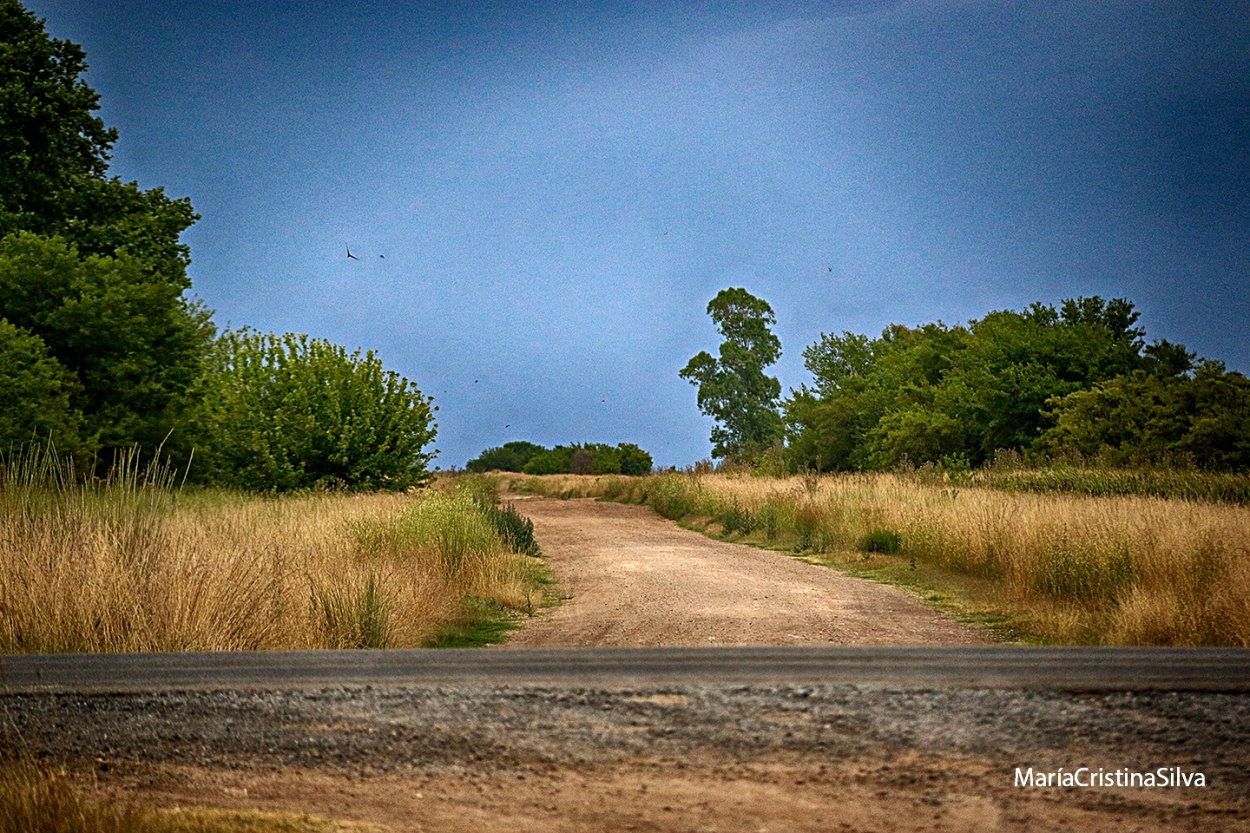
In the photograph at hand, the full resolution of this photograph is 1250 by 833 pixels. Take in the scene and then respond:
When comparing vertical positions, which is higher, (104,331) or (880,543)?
(104,331)

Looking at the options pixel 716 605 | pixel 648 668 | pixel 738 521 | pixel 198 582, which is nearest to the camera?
pixel 648 668

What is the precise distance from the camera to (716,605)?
42.8 ft

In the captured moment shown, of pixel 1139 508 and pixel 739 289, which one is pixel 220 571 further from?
pixel 739 289

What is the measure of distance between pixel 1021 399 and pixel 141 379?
31613 mm

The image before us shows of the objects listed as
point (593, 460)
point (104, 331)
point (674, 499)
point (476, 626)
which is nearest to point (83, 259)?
point (104, 331)

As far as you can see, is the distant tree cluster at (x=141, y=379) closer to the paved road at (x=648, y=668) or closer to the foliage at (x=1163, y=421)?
the paved road at (x=648, y=668)

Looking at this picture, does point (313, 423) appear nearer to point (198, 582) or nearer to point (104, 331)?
point (104, 331)

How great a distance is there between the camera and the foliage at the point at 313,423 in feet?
80.9

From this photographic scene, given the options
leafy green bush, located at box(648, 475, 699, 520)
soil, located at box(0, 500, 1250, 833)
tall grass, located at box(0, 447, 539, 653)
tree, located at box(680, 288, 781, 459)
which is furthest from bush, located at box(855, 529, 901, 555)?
tree, located at box(680, 288, 781, 459)

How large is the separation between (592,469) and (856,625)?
198ft

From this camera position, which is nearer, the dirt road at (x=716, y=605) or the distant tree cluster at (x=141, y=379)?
the dirt road at (x=716, y=605)

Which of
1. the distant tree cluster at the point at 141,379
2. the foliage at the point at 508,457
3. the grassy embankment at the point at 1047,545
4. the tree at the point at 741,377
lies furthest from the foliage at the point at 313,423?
the foliage at the point at 508,457

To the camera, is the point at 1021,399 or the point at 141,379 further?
the point at 1021,399

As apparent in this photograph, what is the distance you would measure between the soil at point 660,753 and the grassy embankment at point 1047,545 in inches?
189
